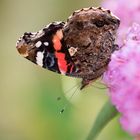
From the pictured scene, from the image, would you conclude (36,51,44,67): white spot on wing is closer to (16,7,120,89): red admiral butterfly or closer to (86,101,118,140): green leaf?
(16,7,120,89): red admiral butterfly

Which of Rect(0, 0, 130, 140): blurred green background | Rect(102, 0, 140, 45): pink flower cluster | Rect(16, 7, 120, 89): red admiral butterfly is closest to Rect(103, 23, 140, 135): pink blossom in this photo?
Rect(16, 7, 120, 89): red admiral butterfly

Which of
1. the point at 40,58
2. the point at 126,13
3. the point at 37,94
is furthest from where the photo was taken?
the point at 37,94

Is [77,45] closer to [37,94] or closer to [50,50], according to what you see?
[50,50]

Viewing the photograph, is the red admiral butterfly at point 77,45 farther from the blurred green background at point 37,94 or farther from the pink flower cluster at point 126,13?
the blurred green background at point 37,94

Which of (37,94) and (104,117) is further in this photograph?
(37,94)

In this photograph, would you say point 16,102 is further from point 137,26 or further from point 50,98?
point 137,26

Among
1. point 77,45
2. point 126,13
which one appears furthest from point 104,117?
point 126,13
